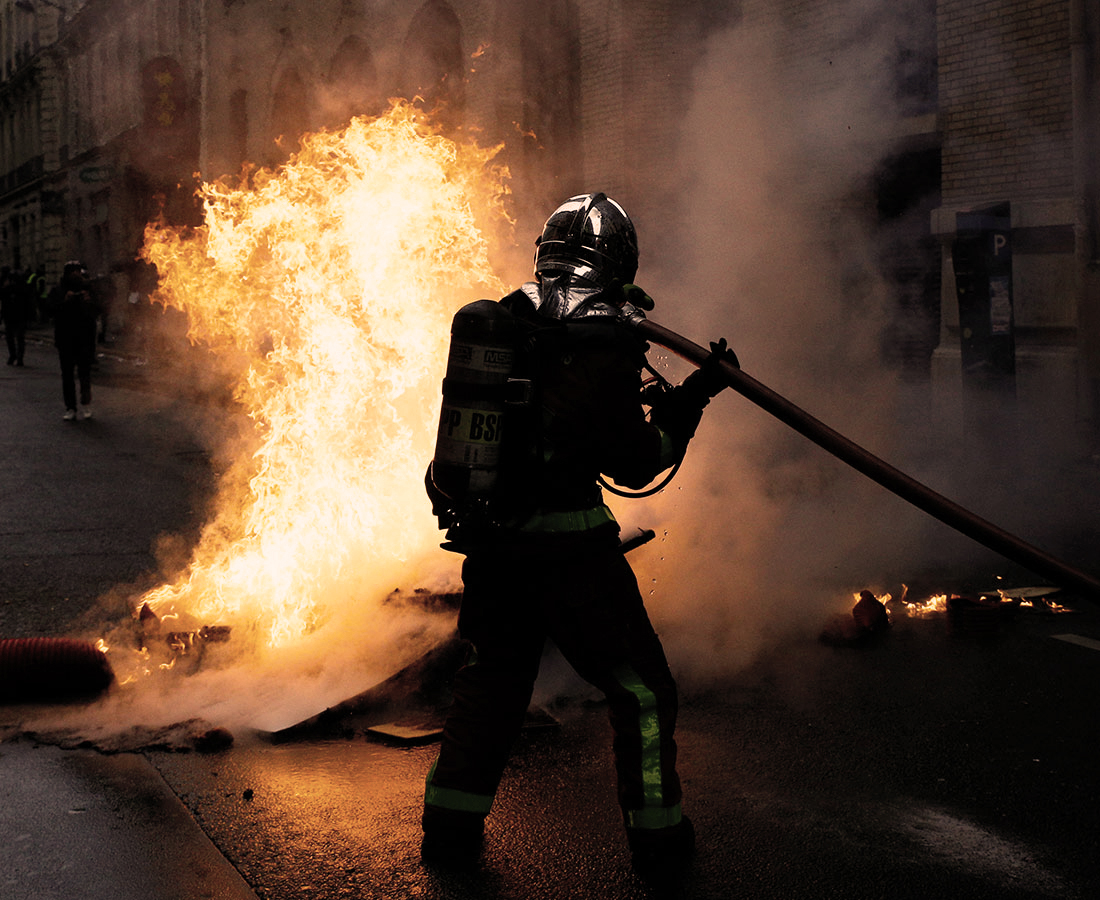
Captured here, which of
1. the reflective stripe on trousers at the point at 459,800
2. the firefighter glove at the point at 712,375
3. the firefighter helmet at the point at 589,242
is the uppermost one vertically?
the firefighter helmet at the point at 589,242

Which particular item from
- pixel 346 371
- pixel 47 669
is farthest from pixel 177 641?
pixel 346 371

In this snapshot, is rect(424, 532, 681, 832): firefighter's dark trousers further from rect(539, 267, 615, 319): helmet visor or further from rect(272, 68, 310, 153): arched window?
rect(272, 68, 310, 153): arched window

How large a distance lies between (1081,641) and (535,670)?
300 centimetres

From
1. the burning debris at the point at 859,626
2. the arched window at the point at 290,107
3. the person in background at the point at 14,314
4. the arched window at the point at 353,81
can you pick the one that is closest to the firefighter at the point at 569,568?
the burning debris at the point at 859,626

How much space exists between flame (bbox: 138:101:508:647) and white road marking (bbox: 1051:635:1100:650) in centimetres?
294

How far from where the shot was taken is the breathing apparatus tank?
106 inches

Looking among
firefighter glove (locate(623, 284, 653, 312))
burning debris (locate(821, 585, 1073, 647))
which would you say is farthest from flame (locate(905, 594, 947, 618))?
firefighter glove (locate(623, 284, 653, 312))

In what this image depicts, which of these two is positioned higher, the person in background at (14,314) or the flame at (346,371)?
the person in background at (14,314)

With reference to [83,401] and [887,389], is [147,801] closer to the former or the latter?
[887,389]

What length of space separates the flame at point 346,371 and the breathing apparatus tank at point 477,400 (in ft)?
6.18

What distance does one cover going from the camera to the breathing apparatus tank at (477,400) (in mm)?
2697

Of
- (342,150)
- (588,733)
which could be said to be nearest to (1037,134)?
(342,150)

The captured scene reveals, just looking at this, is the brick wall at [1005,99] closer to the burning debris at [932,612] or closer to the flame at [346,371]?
the burning debris at [932,612]

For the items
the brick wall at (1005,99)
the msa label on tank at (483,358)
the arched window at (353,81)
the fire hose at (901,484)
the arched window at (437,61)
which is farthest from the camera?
the arched window at (353,81)
